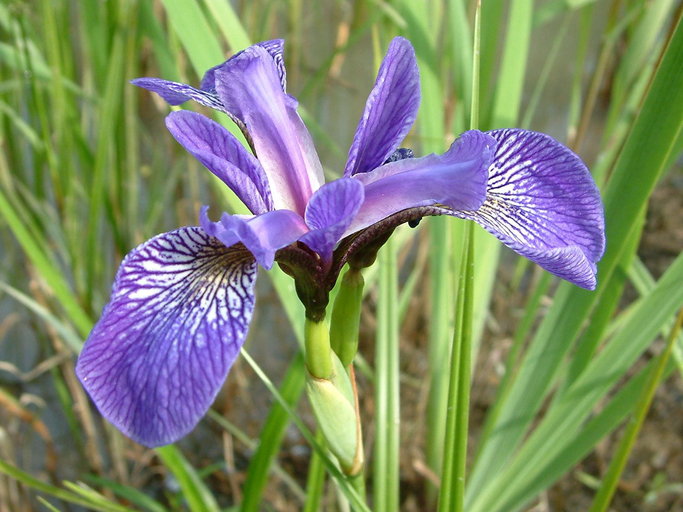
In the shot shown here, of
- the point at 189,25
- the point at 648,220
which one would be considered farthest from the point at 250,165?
the point at 648,220

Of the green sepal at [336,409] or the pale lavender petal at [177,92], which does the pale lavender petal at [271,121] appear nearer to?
the pale lavender petal at [177,92]

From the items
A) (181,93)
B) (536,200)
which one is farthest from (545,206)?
(181,93)

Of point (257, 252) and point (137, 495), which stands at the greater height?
point (257, 252)

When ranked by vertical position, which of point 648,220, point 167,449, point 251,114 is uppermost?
point 251,114

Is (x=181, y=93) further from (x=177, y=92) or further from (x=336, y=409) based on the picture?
(x=336, y=409)

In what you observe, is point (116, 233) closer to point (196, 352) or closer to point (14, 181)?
point (14, 181)

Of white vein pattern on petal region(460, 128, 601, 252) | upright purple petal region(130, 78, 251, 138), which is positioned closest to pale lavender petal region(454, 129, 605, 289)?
white vein pattern on petal region(460, 128, 601, 252)
